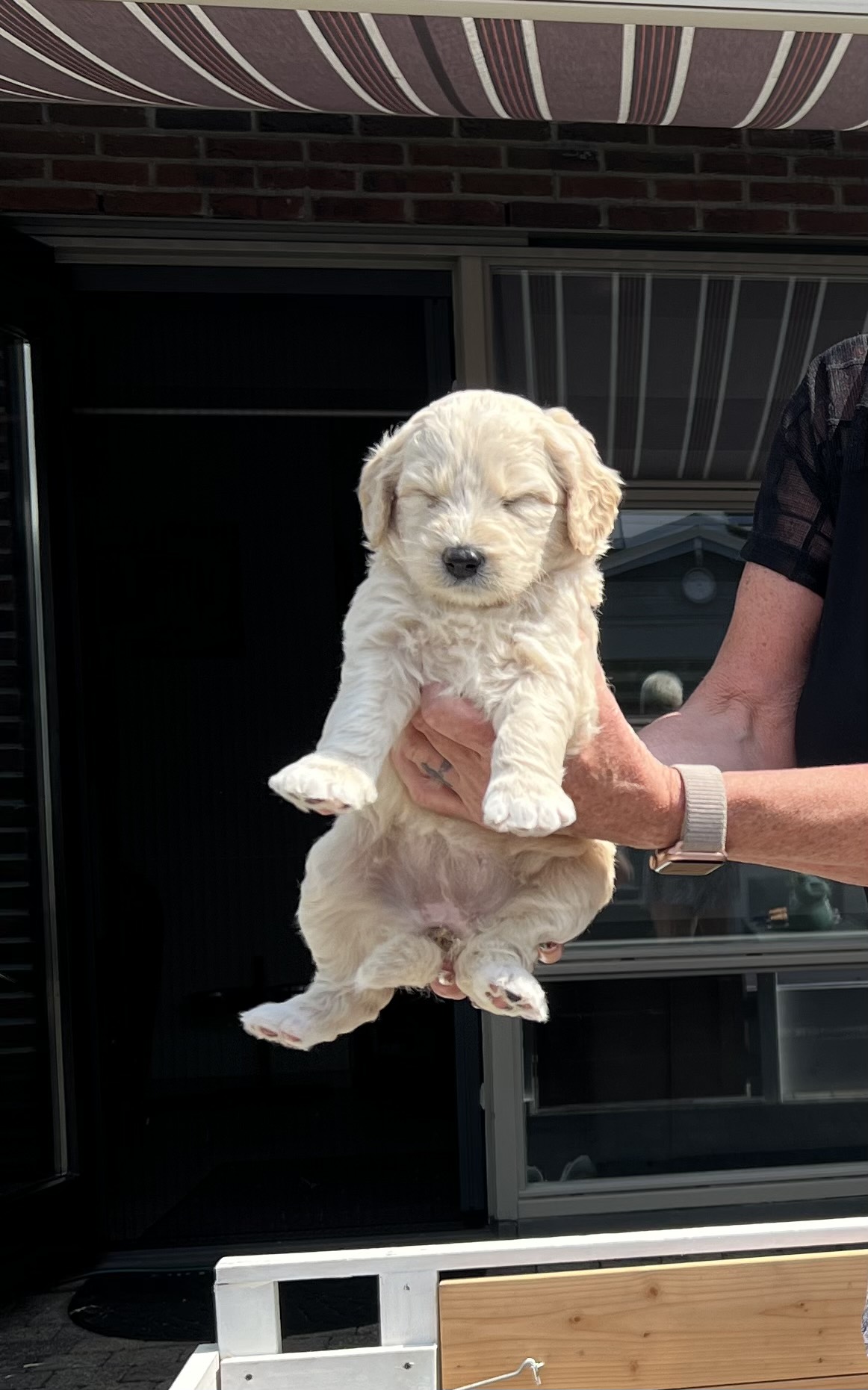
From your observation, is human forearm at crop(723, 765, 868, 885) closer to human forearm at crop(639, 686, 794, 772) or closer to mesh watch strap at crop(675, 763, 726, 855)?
mesh watch strap at crop(675, 763, 726, 855)

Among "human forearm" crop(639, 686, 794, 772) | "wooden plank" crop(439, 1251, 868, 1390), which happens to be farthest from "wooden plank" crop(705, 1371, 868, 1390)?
"human forearm" crop(639, 686, 794, 772)

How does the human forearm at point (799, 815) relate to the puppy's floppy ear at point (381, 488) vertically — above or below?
below

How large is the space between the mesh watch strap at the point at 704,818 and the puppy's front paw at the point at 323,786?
50 cm

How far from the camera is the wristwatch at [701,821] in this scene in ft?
6.00

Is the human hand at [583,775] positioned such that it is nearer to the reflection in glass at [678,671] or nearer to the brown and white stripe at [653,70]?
the brown and white stripe at [653,70]

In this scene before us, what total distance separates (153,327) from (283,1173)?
374 centimetres

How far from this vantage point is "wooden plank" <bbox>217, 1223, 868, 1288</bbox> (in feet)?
8.09

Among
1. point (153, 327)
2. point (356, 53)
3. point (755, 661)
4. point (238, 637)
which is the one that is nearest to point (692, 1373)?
point (755, 661)

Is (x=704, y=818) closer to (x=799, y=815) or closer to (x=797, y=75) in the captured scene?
(x=799, y=815)

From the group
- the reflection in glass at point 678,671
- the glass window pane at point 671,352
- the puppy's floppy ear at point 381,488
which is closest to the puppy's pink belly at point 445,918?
the puppy's floppy ear at point 381,488

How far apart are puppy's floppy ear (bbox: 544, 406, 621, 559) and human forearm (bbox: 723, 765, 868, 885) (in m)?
0.42

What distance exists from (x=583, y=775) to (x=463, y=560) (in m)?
0.35

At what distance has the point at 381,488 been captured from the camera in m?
1.71

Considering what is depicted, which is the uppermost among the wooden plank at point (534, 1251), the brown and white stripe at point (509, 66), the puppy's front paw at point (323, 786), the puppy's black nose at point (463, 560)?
the brown and white stripe at point (509, 66)
